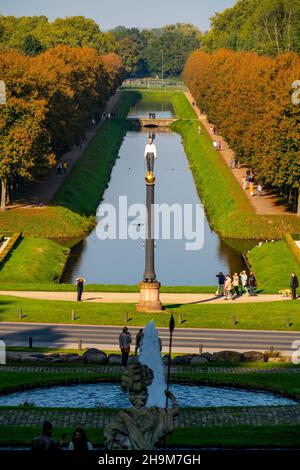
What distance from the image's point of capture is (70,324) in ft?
195

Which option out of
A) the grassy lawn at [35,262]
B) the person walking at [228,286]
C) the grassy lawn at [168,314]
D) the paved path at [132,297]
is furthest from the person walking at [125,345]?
the grassy lawn at [35,262]

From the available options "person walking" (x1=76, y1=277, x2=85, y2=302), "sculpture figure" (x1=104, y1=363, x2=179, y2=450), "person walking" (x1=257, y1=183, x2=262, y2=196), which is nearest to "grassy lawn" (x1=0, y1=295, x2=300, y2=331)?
"person walking" (x1=76, y1=277, x2=85, y2=302)

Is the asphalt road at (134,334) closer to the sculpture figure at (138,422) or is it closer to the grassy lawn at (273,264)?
the grassy lawn at (273,264)

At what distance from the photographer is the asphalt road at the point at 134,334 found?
5344cm

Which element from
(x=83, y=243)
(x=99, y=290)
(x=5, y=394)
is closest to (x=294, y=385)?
(x=5, y=394)

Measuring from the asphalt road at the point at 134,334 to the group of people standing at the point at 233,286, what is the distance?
10.6 meters

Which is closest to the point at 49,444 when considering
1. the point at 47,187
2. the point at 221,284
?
the point at 221,284

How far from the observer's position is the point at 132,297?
6912 centimetres

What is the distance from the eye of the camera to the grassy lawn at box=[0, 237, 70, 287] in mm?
80256

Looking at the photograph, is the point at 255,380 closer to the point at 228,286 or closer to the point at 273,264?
the point at 228,286

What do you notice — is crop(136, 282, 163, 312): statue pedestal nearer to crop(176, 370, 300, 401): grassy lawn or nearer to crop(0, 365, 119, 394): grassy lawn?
crop(176, 370, 300, 401): grassy lawn

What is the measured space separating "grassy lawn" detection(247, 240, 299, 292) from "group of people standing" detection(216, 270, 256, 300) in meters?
2.04
